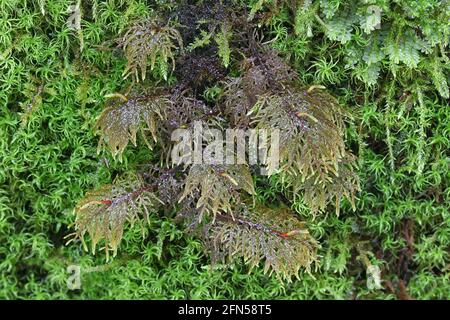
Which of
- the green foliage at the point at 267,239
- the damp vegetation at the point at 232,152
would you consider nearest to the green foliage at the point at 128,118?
the damp vegetation at the point at 232,152

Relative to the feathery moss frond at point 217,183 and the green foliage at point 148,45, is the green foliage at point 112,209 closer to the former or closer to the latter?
the feathery moss frond at point 217,183

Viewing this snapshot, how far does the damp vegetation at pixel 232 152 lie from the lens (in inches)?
58.6

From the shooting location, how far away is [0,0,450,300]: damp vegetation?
1488 mm

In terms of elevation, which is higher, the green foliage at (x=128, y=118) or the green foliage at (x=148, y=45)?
the green foliage at (x=148, y=45)

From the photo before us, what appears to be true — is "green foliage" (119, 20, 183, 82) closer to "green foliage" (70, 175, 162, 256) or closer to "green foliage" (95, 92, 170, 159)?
"green foliage" (95, 92, 170, 159)

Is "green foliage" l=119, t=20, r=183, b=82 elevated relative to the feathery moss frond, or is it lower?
elevated

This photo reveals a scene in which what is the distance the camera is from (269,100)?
1.46 metres

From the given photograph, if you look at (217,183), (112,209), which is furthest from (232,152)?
(112,209)

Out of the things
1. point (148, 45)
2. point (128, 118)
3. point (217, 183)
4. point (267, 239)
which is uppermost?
point (148, 45)

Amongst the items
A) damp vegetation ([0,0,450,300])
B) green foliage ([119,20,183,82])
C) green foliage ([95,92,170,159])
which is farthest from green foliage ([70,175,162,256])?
green foliage ([119,20,183,82])

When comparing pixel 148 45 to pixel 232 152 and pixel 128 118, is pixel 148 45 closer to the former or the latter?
pixel 128 118

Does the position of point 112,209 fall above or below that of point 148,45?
below

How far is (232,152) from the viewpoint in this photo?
4.89ft

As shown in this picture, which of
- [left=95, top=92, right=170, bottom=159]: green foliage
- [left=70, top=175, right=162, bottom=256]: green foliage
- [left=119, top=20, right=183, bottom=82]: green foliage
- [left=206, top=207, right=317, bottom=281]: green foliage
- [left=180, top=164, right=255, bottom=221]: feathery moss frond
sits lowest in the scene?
[left=206, top=207, right=317, bottom=281]: green foliage
